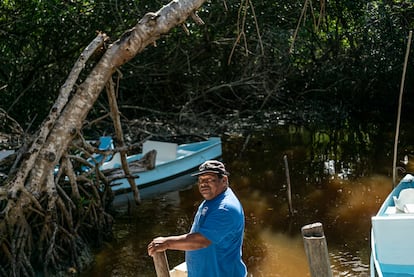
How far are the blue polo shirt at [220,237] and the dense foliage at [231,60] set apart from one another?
29.9 ft

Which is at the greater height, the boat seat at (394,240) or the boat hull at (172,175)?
the boat seat at (394,240)

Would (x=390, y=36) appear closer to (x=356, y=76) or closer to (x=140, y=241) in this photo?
(x=356, y=76)

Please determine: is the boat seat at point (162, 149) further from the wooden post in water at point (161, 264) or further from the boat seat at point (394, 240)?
the wooden post in water at point (161, 264)

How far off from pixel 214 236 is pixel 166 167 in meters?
9.23

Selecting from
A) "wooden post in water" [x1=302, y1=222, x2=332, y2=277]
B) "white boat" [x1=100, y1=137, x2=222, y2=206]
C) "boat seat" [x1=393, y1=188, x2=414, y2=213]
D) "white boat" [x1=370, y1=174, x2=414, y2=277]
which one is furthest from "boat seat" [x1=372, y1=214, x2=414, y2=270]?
"white boat" [x1=100, y1=137, x2=222, y2=206]

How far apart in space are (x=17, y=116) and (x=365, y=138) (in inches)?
368

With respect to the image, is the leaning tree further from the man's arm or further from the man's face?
the man's arm

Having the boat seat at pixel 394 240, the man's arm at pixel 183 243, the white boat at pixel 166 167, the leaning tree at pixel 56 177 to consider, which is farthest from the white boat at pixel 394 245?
the white boat at pixel 166 167

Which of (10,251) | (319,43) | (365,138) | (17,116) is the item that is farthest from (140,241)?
(319,43)

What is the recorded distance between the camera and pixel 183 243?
14.8 feet

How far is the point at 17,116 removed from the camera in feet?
50.9

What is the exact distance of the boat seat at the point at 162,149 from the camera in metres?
14.0

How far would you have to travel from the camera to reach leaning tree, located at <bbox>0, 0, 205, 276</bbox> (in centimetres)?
776

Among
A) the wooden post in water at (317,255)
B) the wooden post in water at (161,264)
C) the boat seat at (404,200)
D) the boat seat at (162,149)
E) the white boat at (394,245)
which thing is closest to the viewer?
the wooden post in water at (317,255)
